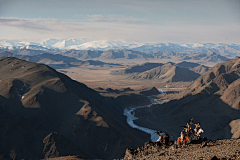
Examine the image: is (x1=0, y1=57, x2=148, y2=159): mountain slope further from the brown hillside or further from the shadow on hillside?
the shadow on hillside

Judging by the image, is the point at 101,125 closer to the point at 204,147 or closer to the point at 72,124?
the point at 72,124

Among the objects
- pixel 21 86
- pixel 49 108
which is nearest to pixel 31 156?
pixel 49 108

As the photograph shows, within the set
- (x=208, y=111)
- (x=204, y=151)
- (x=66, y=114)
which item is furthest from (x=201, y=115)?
(x=204, y=151)

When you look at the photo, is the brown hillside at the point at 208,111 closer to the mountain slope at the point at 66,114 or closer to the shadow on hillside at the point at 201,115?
the shadow on hillside at the point at 201,115

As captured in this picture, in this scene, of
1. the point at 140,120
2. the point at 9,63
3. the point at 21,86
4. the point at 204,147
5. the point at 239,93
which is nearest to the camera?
the point at 204,147

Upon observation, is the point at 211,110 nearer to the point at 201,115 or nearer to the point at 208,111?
the point at 208,111

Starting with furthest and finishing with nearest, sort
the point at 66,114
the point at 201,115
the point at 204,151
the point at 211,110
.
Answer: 1. the point at 211,110
2. the point at 201,115
3. the point at 66,114
4. the point at 204,151

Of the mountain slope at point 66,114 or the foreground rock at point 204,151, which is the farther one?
the mountain slope at point 66,114

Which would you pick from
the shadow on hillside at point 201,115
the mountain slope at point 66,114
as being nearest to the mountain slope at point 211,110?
the shadow on hillside at point 201,115

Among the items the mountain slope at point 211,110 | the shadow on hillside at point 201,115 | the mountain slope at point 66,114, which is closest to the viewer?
the mountain slope at point 66,114
